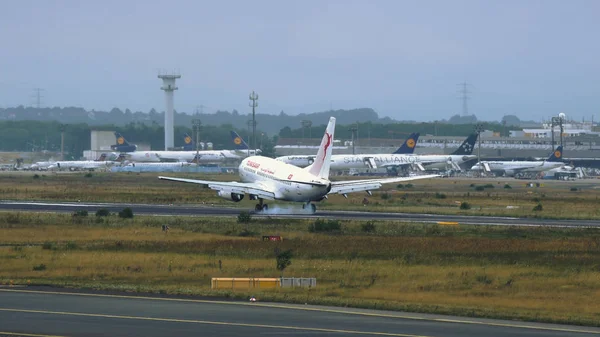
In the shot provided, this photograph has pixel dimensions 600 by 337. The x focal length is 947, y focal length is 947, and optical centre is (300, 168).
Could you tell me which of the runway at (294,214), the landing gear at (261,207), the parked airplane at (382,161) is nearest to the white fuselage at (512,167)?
the parked airplane at (382,161)

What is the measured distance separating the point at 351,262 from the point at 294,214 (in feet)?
103

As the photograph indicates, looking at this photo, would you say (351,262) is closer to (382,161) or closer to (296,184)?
(296,184)

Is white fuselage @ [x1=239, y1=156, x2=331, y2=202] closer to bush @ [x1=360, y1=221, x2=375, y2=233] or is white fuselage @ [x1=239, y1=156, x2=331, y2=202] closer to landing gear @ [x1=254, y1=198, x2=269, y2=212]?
landing gear @ [x1=254, y1=198, x2=269, y2=212]

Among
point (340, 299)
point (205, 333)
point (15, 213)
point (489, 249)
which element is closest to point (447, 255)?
point (489, 249)

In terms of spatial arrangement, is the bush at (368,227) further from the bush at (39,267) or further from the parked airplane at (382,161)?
the parked airplane at (382,161)

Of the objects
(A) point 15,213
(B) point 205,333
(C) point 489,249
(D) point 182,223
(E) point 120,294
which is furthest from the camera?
(A) point 15,213

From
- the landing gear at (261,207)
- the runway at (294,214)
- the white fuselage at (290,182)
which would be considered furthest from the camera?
the landing gear at (261,207)

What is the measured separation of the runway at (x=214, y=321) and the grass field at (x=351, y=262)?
1893 millimetres

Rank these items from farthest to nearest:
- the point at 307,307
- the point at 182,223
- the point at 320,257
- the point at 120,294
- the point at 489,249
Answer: the point at 182,223 → the point at 489,249 → the point at 320,257 → the point at 120,294 → the point at 307,307

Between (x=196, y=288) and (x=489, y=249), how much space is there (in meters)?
20.3

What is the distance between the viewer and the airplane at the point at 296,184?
7625cm

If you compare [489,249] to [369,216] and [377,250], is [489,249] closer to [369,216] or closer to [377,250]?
[377,250]

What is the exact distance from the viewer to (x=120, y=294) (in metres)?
36.8

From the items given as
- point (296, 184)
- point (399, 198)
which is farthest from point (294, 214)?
point (399, 198)
